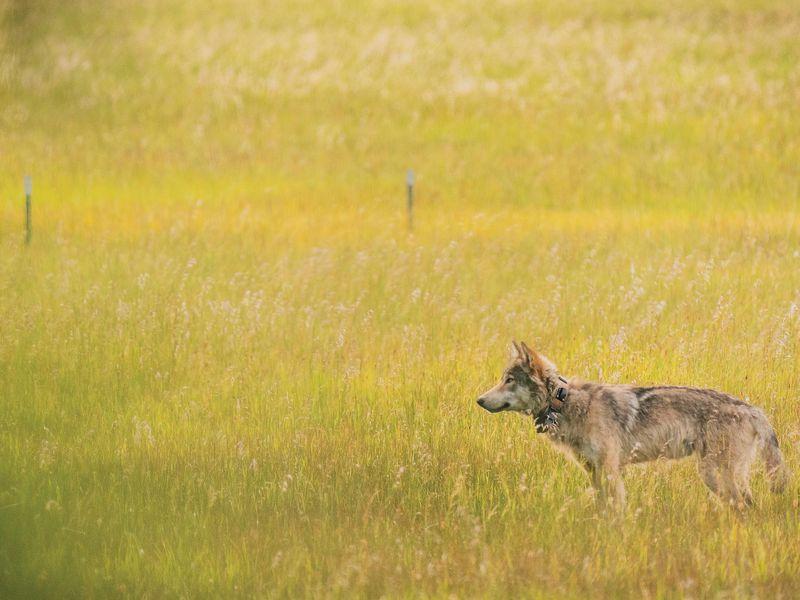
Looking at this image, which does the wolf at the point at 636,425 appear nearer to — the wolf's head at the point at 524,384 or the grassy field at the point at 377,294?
the wolf's head at the point at 524,384

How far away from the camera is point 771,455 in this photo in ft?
24.4

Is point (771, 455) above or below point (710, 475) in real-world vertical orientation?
above

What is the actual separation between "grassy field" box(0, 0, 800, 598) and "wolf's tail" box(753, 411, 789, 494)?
0.16 meters

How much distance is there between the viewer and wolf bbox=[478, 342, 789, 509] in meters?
7.39

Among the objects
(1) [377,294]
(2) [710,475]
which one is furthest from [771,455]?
(1) [377,294]

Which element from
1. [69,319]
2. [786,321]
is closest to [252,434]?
[69,319]

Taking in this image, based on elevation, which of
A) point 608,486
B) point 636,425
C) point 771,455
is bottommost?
point 608,486

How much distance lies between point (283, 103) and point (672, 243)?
15167mm

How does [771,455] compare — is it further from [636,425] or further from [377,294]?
[377,294]

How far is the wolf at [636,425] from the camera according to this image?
739 cm

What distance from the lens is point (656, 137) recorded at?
26.9m

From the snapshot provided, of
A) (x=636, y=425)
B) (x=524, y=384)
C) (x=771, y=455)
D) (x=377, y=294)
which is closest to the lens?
(x=771, y=455)

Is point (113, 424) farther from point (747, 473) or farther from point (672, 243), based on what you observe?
point (672, 243)

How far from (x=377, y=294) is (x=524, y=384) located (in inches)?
252
